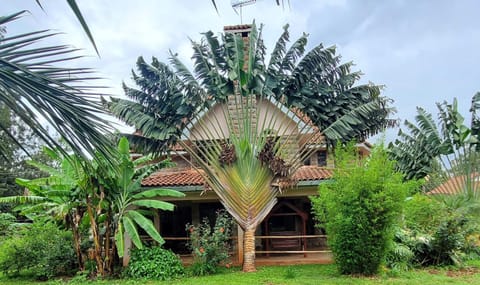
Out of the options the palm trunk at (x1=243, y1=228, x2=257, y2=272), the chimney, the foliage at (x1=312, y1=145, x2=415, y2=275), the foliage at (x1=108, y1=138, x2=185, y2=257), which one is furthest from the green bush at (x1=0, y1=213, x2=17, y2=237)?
the foliage at (x1=312, y1=145, x2=415, y2=275)

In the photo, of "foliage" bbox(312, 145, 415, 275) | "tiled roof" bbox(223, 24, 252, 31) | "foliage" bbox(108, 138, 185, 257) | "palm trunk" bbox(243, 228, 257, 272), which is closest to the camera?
"foliage" bbox(312, 145, 415, 275)

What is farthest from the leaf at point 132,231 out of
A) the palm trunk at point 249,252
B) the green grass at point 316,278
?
the palm trunk at point 249,252

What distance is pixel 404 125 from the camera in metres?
17.7

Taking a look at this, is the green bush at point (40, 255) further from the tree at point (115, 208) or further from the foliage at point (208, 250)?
the foliage at point (208, 250)

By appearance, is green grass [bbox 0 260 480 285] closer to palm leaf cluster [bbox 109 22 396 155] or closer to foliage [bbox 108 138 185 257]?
foliage [bbox 108 138 185 257]

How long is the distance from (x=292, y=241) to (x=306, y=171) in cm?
276

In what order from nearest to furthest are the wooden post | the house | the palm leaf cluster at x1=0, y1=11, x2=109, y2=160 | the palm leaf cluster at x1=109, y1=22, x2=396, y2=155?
the palm leaf cluster at x1=0, y1=11, x2=109, y2=160, the palm leaf cluster at x1=109, y1=22, x2=396, y2=155, the house, the wooden post

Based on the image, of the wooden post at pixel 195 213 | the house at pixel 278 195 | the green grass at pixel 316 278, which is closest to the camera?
the green grass at pixel 316 278

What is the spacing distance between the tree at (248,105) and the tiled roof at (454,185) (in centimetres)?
517

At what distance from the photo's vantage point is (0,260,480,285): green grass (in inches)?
412

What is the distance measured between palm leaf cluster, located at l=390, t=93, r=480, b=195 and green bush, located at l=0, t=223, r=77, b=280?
13.4m

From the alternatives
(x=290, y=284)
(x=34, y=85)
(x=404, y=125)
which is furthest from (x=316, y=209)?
(x=34, y=85)

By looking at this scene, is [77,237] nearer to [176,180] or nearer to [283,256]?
[176,180]

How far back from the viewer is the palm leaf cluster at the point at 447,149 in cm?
1595
